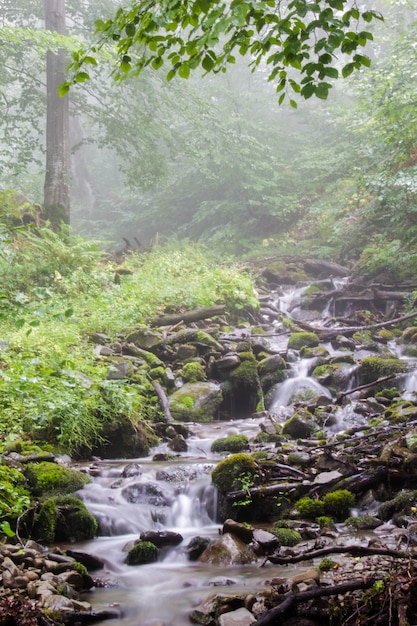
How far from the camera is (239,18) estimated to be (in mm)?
3117

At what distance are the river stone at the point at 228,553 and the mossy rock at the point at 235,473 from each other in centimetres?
92

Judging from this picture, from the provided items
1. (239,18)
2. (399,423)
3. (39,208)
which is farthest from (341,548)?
(39,208)

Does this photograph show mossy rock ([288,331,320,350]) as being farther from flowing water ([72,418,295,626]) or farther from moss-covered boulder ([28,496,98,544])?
moss-covered boulder ([28,496,98,544])

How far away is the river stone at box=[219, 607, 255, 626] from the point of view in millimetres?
3439

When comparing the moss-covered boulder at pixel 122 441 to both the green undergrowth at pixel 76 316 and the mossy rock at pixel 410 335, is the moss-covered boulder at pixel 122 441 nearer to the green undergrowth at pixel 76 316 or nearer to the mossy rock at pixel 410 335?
the green undergrowth at pixel 76 316

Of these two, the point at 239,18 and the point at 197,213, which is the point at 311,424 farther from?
the point at 197,213

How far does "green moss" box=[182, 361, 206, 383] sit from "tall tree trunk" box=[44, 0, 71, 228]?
7471 millimetres

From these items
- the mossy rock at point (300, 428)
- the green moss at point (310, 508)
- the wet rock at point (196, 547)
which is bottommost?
the wet rock at point (196, 547)

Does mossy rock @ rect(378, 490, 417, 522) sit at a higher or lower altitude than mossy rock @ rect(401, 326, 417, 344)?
lower

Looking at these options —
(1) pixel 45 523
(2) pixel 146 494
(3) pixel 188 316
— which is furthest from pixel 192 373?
(1) pixel 45 523

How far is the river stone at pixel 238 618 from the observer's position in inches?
135

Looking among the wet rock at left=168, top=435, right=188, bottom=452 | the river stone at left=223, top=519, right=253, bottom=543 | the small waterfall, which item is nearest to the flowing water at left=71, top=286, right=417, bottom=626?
the wet rock at left=168, top=435, right=188, bottom=452

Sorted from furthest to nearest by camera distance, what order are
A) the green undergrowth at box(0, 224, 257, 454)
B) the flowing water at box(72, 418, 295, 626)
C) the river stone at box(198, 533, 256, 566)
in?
1. the green undergrowth at box(0, 224, 257, 454)
2. the river stone at box(198, 533, 256, 566)
3. the flowing water at box(72, 418, 295, 626)

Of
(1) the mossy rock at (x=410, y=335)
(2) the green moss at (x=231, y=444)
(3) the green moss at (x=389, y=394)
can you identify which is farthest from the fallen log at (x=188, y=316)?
(3) the green moss at (x=389, y=394)
